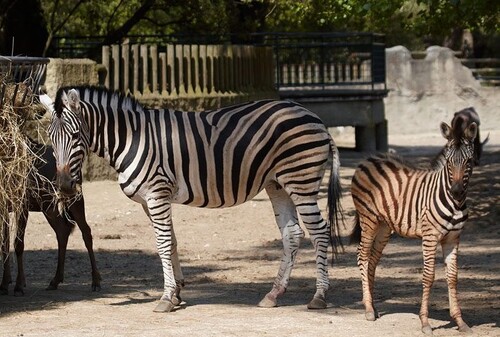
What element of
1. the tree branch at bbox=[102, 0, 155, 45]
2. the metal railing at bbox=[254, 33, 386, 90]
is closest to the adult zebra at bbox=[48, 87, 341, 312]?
the tree branch at bbox=[102, 0, 155, 45]

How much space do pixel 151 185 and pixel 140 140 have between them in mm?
419

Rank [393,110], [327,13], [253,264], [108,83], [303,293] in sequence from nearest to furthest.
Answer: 1. [303,293]
2. [253,264]
3. [108,83]
4. [327,13]
5. [393,110]

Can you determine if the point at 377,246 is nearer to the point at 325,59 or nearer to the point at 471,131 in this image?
the point at 471,131

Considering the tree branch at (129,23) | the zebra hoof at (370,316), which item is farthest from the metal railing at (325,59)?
the zebra hoof at (370,316)

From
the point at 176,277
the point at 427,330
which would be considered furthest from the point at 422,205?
the point at 176,277

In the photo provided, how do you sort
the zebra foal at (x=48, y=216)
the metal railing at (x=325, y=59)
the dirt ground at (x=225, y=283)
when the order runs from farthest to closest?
the metal railing at (x=325, y=59) < the zebra foal at (x=48, y=216) < the dirt ground at (x=225, y=283)

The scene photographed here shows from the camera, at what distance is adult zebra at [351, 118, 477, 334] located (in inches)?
306

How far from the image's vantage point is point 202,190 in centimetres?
907

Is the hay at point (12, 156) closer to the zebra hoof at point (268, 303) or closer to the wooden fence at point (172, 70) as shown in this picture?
the zebra hoof at point (268, 303)

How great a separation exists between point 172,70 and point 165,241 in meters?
8.89

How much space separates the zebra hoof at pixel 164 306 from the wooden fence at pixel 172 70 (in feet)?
28.3

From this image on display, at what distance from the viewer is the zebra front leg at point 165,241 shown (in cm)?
883

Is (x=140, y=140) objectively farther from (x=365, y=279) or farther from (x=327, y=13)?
(x=327, y=13)

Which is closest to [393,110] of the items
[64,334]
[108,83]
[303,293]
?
[108,83]
